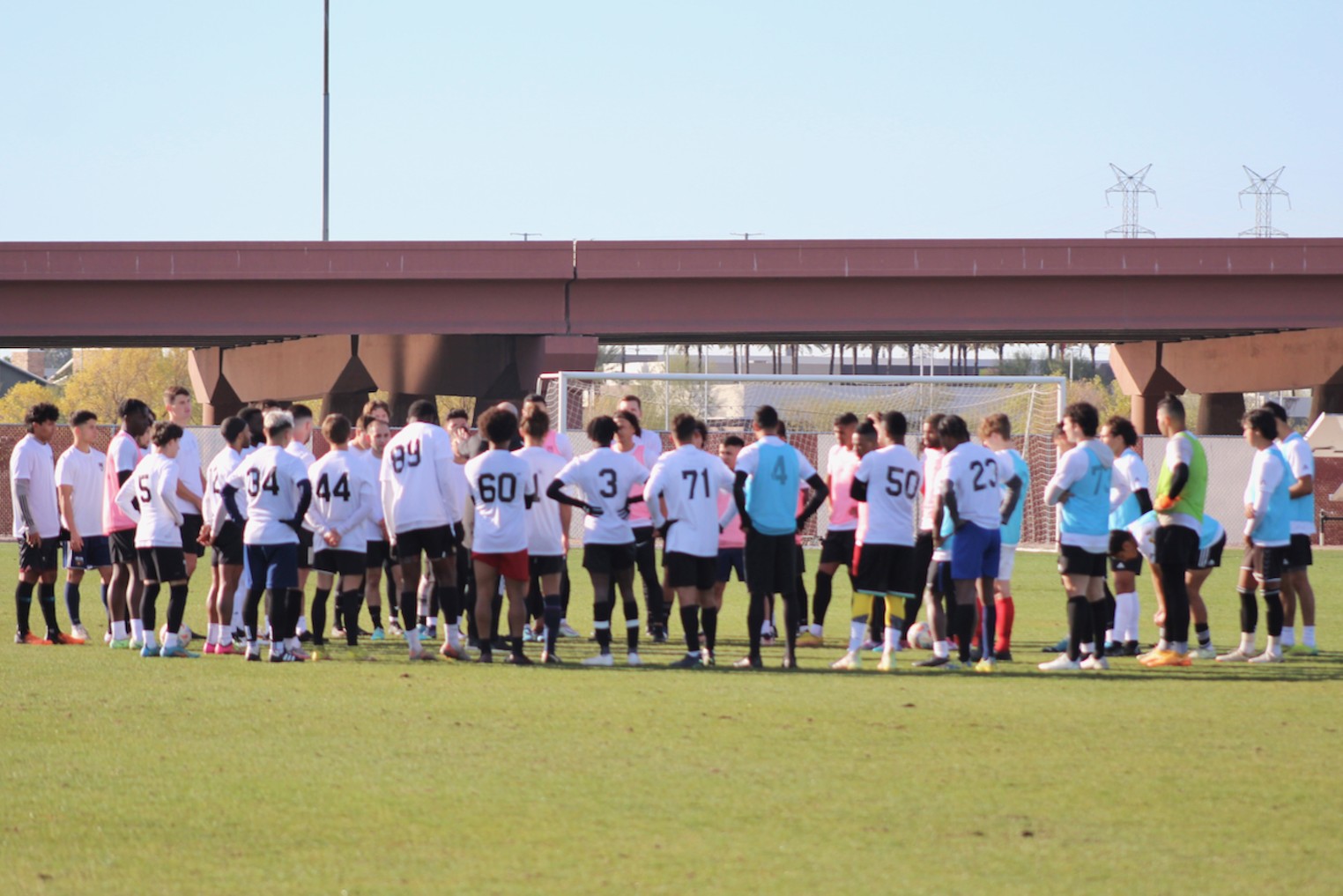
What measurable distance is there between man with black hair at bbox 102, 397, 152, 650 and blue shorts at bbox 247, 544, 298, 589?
4.64ft

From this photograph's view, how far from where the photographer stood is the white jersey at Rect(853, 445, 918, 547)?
11062mm

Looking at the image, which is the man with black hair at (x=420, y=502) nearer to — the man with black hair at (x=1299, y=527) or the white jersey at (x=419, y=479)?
the white jersey at (x=419, y=479)

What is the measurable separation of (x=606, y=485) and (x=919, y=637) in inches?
140

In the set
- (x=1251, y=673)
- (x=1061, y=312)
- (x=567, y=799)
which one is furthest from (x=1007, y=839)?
(x=1061, y=312)

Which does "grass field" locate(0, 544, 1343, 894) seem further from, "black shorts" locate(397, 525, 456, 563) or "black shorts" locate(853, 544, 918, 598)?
"black shorts" locate(397, 525, 456, 563)

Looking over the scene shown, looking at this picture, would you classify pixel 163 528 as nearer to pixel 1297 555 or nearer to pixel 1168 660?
pixel 1168 660

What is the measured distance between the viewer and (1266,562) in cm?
1183

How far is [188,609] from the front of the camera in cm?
1659

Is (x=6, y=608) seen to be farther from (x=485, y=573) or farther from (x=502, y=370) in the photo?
(x=502, y=370)

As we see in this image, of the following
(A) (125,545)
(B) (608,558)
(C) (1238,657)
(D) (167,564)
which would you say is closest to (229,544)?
(D) (167,564)

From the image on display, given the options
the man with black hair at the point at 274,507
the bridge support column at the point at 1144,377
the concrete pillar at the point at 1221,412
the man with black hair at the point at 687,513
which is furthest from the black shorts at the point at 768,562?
the concrete pillar at the point at 1221,412

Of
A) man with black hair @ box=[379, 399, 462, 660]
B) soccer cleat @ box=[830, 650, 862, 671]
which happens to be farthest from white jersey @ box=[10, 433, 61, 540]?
soccer cleat @ box=[830, 650, 862, 671]

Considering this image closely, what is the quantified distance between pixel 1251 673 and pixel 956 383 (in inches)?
730

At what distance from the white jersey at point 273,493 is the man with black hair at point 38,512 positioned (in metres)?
2.43
